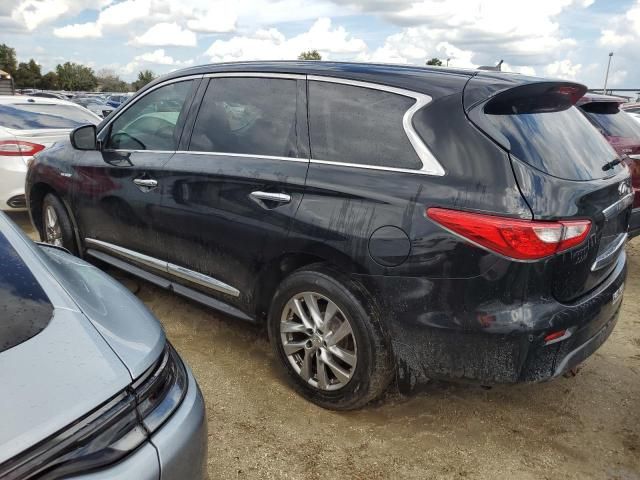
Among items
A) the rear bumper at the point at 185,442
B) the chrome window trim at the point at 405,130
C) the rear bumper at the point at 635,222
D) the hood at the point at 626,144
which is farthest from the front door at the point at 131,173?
the hood at the point at 626,144

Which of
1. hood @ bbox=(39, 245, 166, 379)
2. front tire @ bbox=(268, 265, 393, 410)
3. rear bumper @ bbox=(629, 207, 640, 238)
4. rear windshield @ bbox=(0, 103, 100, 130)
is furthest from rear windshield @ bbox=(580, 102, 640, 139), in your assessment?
rear windshield @ bbox=(0, 103, 100, 130)

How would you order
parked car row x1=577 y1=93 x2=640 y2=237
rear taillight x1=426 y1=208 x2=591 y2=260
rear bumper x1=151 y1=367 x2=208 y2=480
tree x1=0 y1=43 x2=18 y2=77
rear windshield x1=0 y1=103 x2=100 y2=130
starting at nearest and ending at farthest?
rear bumper x1=151 y1=367 x2=208 y2=480
rear taillight x1=426 y1=208 x2=591 y2=260
parked car row x1=577 y1=93 x2=640 y2=237
rear windshield x1=0 y1=103 x2=100 y2=130
tree x1=0 y1=43 x2=18 y2=77

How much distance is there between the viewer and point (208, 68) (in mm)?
3549

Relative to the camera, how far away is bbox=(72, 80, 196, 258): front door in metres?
3.59

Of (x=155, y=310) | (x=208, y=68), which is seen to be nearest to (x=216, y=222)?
(x=208, y=68)

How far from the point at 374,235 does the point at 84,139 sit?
268 centimetres

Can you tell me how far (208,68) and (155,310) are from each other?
181 cm

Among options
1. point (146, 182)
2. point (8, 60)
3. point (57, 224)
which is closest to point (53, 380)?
point (146, 182)

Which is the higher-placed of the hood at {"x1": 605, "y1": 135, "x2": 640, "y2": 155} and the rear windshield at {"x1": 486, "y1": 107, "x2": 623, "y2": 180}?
the rear windshield at {"x1": 486, "y1": 107, "x2": 623, "y2": 180}

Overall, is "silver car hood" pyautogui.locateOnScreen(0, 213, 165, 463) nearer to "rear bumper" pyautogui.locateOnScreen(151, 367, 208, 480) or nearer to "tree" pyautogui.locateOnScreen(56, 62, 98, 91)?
"rear bumper" pyautogui.locateOnScreen(151, 367, 208, 480)

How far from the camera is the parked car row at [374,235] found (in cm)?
218

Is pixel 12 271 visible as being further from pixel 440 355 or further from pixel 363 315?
pixel 440 355

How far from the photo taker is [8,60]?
6900cm

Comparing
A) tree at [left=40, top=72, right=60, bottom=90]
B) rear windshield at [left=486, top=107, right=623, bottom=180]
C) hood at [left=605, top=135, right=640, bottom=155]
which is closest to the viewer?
rear windshield at [left=486, top=107, right=623, bottom=180]
